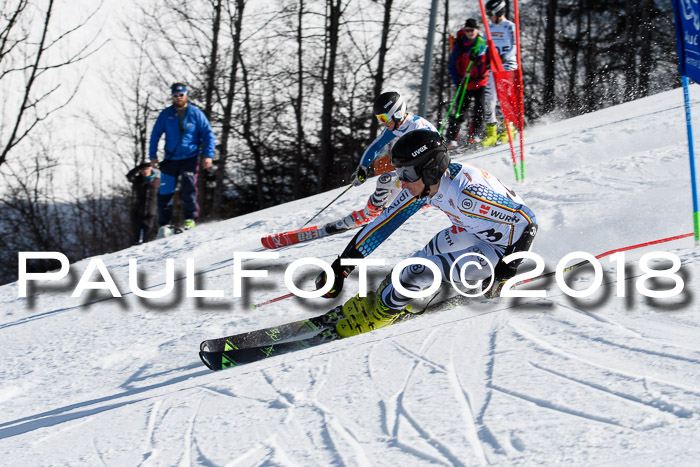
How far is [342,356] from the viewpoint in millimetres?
3990

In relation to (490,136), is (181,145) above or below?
below

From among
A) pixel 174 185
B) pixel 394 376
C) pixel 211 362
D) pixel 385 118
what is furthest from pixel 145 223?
pixel 394 376

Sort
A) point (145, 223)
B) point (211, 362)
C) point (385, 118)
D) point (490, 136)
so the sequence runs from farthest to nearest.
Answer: point (490, 136) → point (145, 223) → point (385, 118) → point (211, 362)

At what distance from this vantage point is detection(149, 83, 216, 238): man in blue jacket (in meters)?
8.23

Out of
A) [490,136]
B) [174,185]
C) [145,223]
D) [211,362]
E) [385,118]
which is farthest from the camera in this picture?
[490,136]

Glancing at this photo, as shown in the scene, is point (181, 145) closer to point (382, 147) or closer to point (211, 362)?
point (382, 147)

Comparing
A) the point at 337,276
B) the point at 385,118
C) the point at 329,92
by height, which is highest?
the point at 329,92

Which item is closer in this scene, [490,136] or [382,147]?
[382,147]

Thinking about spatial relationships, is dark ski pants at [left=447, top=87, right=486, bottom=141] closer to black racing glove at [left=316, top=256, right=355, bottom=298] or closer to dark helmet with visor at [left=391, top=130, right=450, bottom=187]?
black racing glove at [left=316, top=256, right=355, bottom=298]

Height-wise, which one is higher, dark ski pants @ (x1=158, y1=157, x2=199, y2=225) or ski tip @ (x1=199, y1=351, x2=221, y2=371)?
dark ski pants @ (x1=158, y1=157, x2=199, y2=225)

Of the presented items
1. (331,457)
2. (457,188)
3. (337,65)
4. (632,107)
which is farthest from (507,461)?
(337,65)

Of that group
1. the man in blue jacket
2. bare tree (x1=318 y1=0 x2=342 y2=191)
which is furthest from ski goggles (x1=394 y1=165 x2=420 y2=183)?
bare tree (x1=318 y1=0 x2=342 y2=191)

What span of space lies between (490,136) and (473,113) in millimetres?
409

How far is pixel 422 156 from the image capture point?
3949 millimetres
